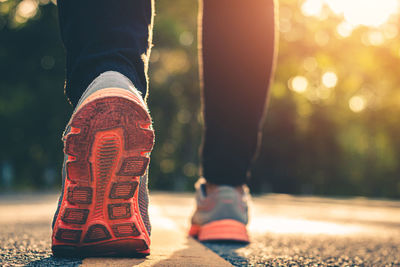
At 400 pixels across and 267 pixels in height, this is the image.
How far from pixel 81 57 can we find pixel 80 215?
366 millimetres

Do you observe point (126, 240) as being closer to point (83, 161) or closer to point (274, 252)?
point (83, 161)

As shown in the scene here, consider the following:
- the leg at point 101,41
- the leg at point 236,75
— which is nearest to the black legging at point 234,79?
the leg at point 236,75

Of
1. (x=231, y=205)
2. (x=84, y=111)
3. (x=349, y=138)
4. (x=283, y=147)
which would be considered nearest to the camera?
(x=84, y=111)

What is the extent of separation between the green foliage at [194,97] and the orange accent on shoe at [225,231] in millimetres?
19106

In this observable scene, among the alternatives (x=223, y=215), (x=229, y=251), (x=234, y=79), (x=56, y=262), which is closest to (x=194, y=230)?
(x=223, y=215)

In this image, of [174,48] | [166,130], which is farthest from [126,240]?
[166,130]

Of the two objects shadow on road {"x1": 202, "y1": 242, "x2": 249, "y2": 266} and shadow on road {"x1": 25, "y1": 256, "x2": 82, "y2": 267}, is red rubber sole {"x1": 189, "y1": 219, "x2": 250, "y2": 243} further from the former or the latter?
shadow on road {"x1": 25, "y1": 256, "x2": 82, "y2": 267}

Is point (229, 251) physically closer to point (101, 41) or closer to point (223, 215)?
point (223, 215)

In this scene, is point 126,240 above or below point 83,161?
below

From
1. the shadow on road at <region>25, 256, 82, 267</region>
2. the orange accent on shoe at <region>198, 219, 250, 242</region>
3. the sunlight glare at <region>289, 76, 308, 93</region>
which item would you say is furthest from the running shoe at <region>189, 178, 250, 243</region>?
the sunlight glare at <region>289, 76, 308, 93</region>

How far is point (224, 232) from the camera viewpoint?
67.0 inches

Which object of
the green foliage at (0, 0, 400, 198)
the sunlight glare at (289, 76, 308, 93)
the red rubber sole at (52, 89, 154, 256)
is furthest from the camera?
the sunlight glare at (289, 76, 308, 93)

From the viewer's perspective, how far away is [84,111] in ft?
3.29

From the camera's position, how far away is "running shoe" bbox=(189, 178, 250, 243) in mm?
1697
